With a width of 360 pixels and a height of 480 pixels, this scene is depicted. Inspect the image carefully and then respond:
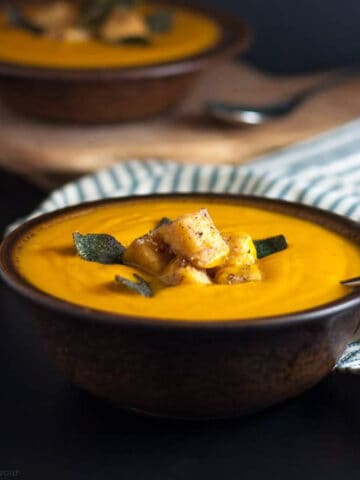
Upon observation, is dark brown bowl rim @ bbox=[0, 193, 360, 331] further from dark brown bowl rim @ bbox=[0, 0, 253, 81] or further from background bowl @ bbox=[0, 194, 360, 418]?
dark brown bowl rim @ bbox=[0, 0, 253, 81]

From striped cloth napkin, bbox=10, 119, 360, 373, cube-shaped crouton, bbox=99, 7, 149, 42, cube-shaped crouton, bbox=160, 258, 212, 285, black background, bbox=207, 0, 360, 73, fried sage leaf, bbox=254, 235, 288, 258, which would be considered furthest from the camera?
black background, bbox=207, 0, 360, 73

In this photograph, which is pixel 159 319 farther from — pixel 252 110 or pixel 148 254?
pixel 252 110

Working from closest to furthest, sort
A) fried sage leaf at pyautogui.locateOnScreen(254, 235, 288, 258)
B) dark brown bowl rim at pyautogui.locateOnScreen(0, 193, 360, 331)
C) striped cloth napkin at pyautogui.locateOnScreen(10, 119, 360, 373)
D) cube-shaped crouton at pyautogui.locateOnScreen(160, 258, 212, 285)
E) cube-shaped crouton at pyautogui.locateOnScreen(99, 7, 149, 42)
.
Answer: dark brown bowl rim at pyautogui.locateOnScreen(0, 193, 360, 331) → cube-shaped crouton at pyautogui.locateOnScreen(160, 258, 212, 285) → fried sage leaf at pyautogui.locateOnScreen(254, 235, 288, 258) → striped cloth napkin at pyautogui.locateOnScreen(10, 119, 360, 373) → cube-shaped crouton at pyautogui.locateOnScreen(99, 7, 149, 42)

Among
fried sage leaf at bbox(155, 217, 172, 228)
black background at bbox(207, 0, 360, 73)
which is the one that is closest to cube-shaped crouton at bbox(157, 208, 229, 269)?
fried sage leaf at bbox(155, 217, 172, 228)

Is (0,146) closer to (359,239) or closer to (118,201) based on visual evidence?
(118,201)

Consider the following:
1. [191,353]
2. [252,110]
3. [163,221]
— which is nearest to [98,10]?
[252,110]

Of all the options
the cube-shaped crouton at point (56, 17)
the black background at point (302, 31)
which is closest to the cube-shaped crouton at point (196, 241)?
the cube-shaped crouton at point (56, 17)

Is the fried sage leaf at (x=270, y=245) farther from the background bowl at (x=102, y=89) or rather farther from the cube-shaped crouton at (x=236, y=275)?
the background bowl at (x=102, y=89)
